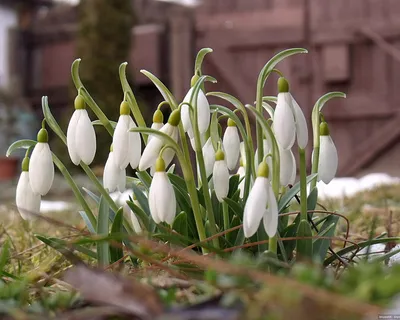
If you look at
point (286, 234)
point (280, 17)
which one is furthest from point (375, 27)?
point (286, 234)

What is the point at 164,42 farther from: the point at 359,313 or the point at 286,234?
the point at 359,313

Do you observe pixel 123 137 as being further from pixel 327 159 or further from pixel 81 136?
pixel 327 159

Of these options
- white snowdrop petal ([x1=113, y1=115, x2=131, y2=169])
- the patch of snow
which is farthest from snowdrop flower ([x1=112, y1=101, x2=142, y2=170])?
the patch of snow

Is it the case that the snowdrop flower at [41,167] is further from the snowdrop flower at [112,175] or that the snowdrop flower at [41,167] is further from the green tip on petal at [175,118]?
the green tip on petal at [175,118]

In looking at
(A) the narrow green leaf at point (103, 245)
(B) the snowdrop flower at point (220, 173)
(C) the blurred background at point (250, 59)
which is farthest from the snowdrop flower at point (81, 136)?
(C) the blurred background at point (250, 59)

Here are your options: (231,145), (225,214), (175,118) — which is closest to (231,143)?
(231,145)

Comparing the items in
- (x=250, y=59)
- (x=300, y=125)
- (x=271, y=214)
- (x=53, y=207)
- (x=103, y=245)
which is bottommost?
(x=53, y=207)
